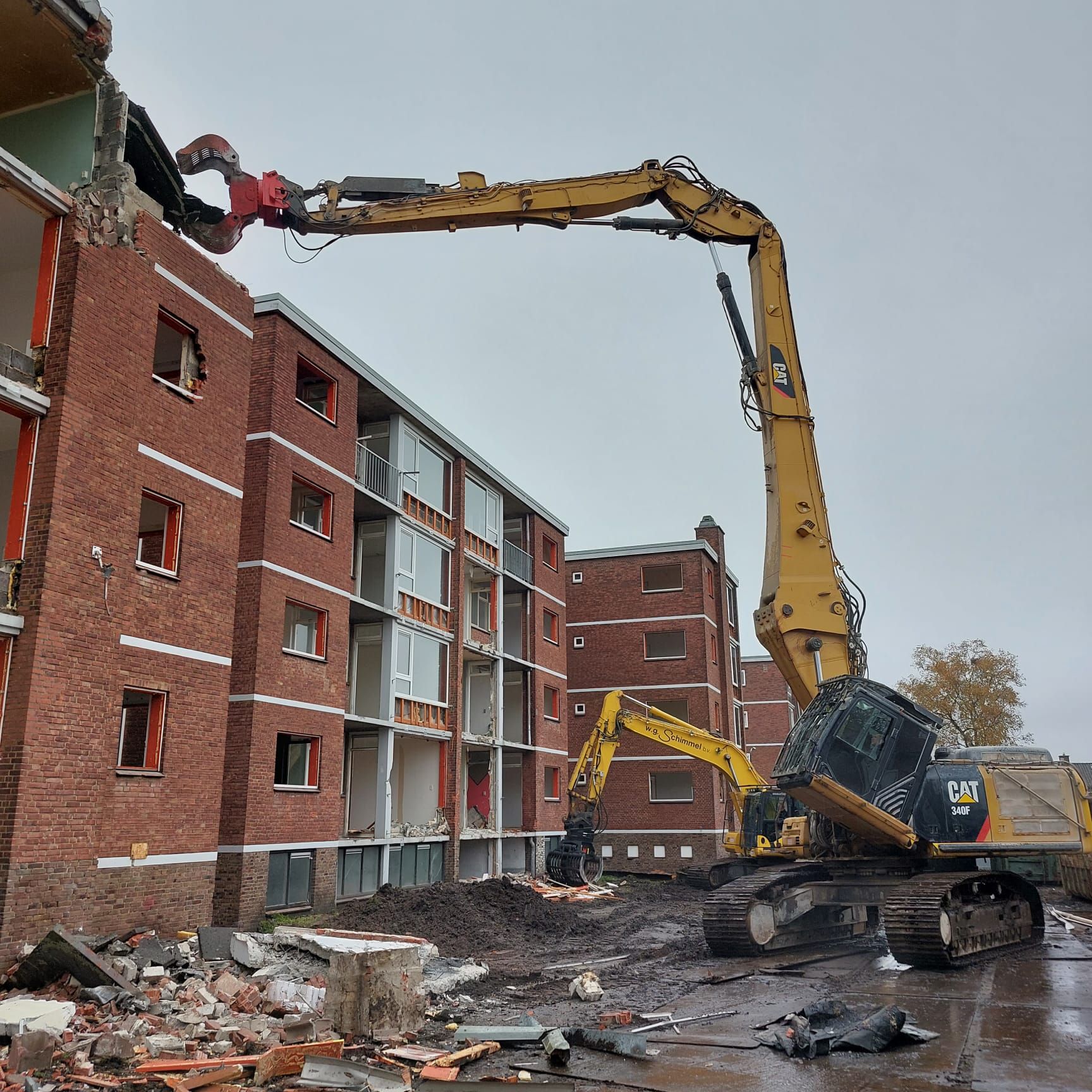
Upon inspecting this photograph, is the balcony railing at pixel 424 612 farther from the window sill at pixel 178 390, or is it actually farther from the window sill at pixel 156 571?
the window sill at pixel 178 390

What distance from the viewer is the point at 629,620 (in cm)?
3919

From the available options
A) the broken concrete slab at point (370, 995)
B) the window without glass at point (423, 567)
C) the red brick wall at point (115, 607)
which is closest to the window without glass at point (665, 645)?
the window without glass at point (423, 567)

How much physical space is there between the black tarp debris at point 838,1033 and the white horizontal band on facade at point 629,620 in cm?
2729

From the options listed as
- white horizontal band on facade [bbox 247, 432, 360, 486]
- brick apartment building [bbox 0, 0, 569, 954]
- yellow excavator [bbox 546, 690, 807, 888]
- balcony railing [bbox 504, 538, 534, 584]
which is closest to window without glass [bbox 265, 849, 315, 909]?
brick apartment building [bbox 0, 0, 569, 954]

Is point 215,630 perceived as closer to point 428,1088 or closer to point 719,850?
point 428,1088

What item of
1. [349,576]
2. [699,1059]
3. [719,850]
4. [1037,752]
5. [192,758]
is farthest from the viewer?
[719,850]

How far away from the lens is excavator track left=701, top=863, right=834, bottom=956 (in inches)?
600

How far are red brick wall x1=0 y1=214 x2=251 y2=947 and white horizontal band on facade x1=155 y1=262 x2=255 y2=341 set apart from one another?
0.09 metres

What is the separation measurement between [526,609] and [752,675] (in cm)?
2694

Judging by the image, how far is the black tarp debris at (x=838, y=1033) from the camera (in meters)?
9.46

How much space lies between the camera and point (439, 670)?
1003 inches

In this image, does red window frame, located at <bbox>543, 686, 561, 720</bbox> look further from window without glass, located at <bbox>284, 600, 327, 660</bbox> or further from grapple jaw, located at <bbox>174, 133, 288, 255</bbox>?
grapple jaw, located at <bbox>174, 133, 288, 255</bbox>

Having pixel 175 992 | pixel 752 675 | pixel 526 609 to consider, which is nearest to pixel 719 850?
pixel 526 609

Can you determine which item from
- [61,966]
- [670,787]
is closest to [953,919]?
[61,966]
